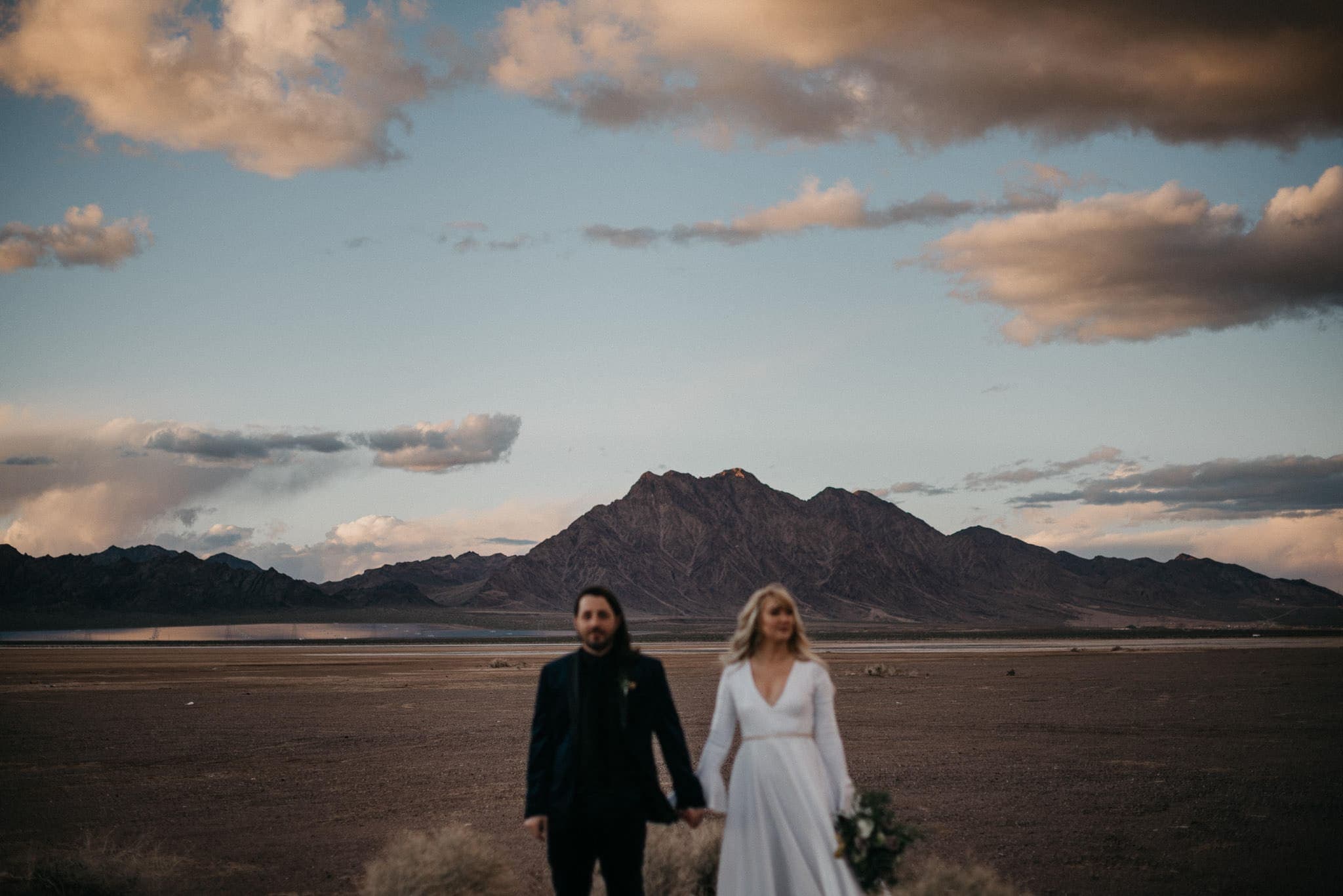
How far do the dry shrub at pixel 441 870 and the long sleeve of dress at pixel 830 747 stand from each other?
255 cm

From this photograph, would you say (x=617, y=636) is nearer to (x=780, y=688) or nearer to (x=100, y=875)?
(x=780, y=688)

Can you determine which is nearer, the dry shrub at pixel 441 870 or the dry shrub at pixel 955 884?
the dry shrub at pixel 955 884

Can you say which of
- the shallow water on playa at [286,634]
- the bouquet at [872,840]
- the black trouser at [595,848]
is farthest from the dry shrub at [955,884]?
→ the shallow water on playa at [286,634]

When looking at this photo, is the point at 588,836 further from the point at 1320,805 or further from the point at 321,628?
the point at 321,628

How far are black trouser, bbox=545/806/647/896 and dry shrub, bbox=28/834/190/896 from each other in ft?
17.1

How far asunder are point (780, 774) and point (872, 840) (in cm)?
58

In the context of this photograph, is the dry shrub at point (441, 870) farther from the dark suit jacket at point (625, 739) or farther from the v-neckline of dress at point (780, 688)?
the v-neckline of dress at point (780, 688)

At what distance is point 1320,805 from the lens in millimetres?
12703

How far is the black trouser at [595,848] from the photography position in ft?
16.6

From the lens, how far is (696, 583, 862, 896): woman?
5.59 m

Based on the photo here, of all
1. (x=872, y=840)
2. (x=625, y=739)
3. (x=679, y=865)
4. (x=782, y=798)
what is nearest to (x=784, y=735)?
(x=782, y=798)

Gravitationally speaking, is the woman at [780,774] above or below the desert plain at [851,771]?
above

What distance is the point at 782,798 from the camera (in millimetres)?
5621

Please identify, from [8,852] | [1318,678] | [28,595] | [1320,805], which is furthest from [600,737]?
[28,595]
